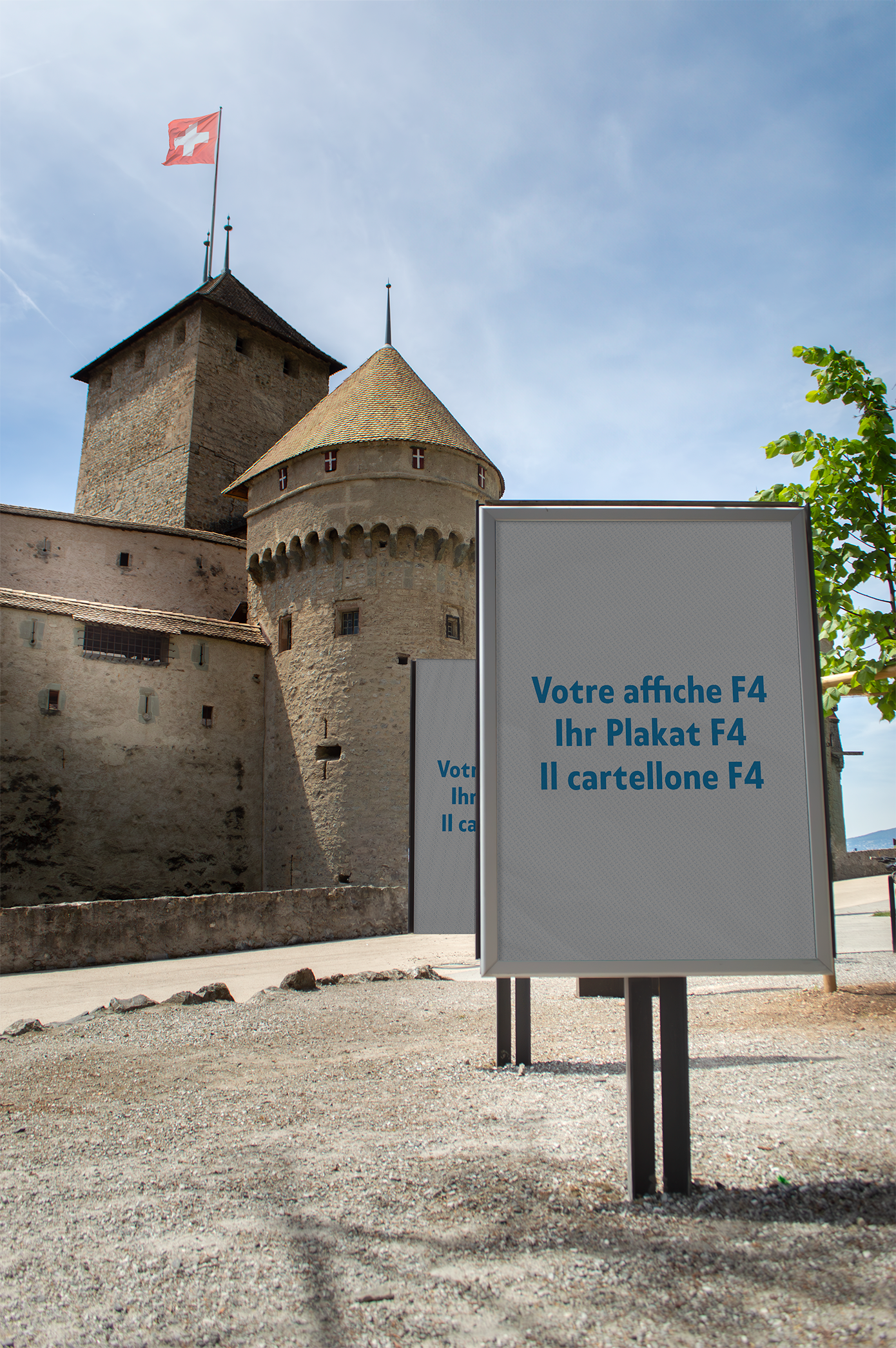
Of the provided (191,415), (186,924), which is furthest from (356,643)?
(191,415)

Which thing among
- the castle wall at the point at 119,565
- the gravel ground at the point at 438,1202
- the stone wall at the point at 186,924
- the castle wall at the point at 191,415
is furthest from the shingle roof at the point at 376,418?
the gravel ground at the point at 438,1202

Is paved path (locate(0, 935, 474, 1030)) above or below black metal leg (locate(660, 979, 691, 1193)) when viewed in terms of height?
below

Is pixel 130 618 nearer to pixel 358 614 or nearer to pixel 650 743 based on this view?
pixel 358 614

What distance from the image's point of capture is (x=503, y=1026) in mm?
5129

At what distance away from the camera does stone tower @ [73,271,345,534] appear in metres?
30.6

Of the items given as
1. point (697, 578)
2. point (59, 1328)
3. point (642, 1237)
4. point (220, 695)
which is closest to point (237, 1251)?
point (59, 1328)

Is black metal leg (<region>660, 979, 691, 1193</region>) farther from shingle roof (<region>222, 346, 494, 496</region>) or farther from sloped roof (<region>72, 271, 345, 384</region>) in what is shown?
sloped roof (<region>72, 271, 345, 384</region>)

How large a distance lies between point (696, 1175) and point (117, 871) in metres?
19.8

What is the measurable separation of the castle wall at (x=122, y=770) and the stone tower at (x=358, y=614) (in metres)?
1.08

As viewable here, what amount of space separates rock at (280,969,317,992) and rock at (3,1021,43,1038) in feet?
7.87

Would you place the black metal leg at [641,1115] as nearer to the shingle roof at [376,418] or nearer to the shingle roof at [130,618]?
the shingle roof at [130,618]

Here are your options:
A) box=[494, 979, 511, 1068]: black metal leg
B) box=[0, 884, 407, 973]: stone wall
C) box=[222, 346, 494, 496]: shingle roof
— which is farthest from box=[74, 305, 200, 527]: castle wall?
box=[494, 979, 511, 1068]: black metal leg

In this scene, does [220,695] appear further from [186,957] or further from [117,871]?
[186,957]

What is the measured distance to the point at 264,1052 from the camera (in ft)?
18.5
